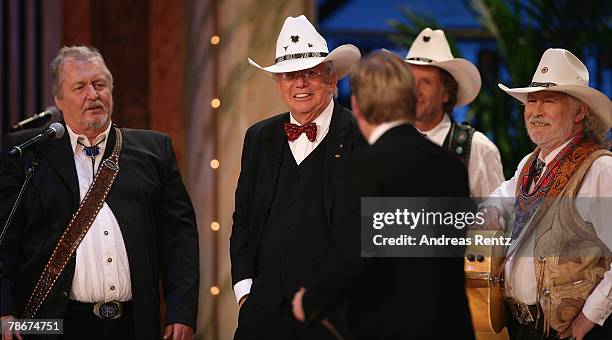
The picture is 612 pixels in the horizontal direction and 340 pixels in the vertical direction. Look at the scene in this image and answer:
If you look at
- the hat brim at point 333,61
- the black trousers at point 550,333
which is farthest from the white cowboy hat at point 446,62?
the black trousers at point 550,333

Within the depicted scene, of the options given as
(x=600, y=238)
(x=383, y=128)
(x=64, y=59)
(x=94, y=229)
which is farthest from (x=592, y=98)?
(x=64, y=59)

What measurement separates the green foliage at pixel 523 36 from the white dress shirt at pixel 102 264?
10.8 feet

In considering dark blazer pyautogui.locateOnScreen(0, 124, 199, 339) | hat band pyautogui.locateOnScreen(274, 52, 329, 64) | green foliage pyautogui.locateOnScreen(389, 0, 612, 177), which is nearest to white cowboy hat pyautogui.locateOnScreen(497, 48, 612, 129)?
hat band pyautogui.locateOnScreen(274, 52, 329, 64)

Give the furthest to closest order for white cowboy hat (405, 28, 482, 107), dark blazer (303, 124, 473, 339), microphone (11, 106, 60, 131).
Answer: white cowboy hat (405, 28, 482, 107)
microphone (11, 106, 60, 131)
dark blazer (303, 124, 473, 339)

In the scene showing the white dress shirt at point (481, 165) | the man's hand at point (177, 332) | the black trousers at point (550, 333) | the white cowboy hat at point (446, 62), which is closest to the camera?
the black trousers at point (550, 333)

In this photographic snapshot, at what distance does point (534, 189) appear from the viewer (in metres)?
4.05

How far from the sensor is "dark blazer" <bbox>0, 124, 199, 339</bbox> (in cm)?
405

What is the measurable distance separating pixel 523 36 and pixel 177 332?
373 cm

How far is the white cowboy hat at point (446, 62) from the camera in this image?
4559mm

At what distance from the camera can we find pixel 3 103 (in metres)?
5.90

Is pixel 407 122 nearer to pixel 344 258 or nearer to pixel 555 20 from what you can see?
pixel 344 258

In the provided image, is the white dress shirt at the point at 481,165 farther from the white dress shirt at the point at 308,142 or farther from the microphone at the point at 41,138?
the microphone at the point at 41,138

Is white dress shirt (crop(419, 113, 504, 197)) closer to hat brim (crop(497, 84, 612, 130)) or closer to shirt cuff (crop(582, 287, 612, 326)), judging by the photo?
hat brim (crop(497, 84, 612, 130))

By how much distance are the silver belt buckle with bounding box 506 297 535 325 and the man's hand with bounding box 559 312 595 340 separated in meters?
0.15
